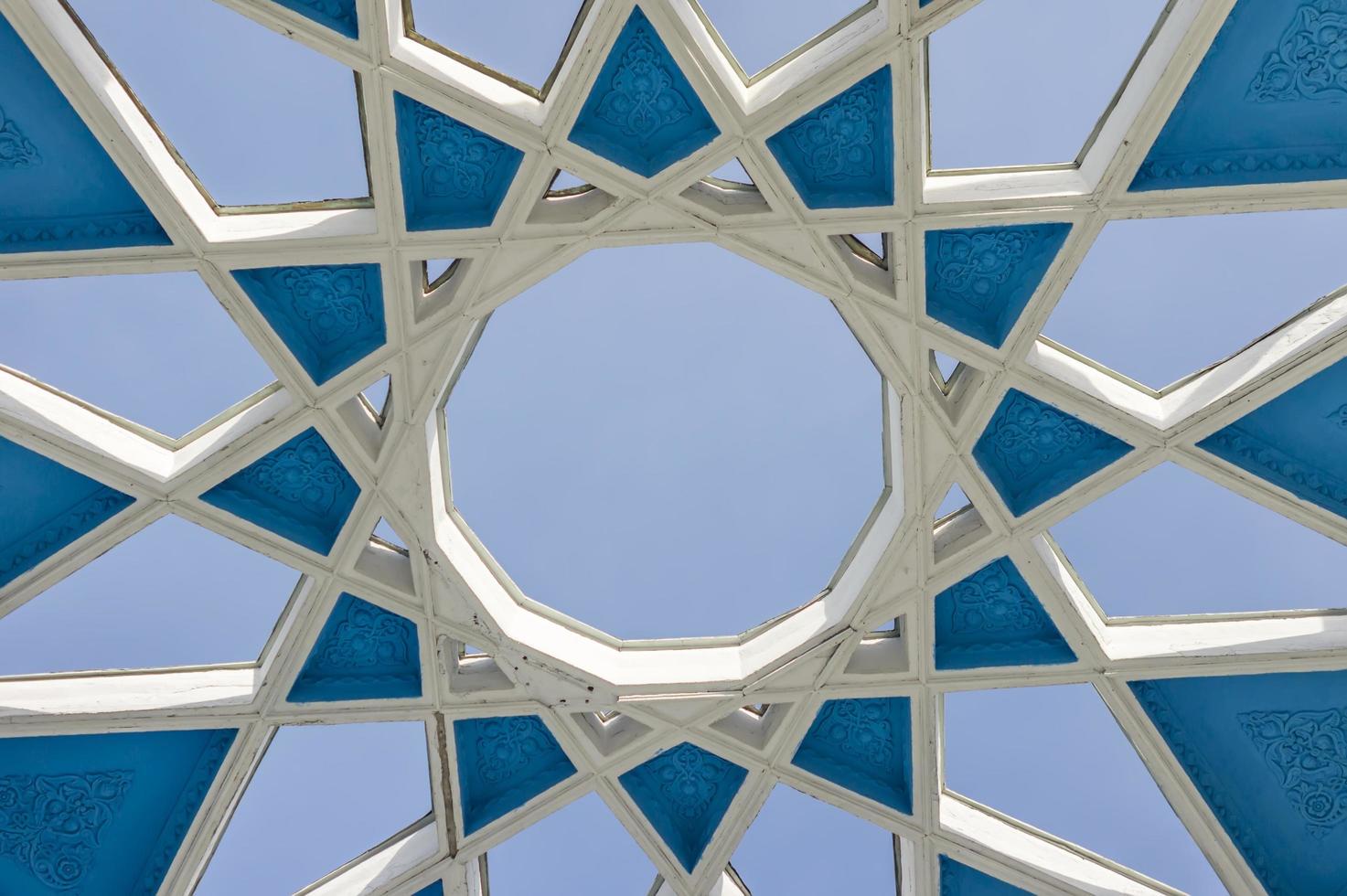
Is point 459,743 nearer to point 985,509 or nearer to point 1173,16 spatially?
point 985,509

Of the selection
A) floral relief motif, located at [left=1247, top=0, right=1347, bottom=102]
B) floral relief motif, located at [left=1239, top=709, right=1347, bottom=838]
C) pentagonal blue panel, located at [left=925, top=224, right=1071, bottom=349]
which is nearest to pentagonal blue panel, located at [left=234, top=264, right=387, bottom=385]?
pentagonal blue panel, located at [left=925, top=224, right=1071, bottom=349]

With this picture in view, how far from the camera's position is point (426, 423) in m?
14.0

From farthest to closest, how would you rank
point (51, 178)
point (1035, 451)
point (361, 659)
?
point (361, 659), point (1035, 451), point (51, 178)

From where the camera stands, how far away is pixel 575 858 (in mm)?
17047

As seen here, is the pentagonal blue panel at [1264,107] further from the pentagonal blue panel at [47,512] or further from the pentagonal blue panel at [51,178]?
the pentagonal blue panel at [47,512]

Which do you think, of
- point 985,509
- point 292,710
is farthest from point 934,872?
point 292,710

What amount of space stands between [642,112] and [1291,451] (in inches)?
315

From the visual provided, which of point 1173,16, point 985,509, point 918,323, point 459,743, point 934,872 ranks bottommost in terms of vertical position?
point 934,872

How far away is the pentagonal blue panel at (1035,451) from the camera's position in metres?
13.9

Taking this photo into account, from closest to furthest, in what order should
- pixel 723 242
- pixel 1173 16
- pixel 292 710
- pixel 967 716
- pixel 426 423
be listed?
pixel 1173 16, pixel 723 242, pixel 426 423, pixel 292 710, pixel 967 716

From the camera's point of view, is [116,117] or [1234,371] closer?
[116,117]

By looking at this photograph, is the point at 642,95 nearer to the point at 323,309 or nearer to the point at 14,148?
the point at 323,309

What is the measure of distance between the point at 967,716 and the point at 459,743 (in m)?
6.85

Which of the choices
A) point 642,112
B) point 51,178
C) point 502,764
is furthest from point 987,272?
point 51,178
